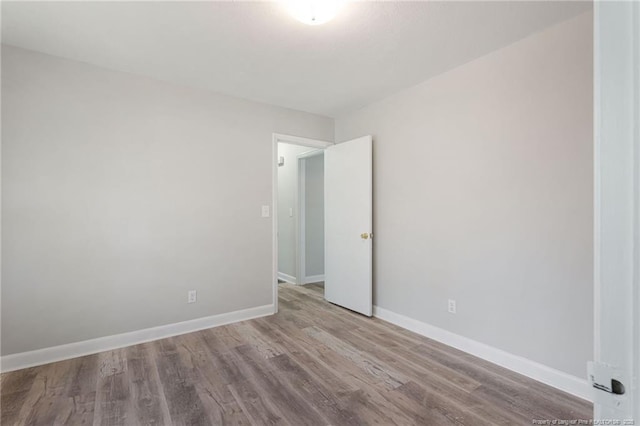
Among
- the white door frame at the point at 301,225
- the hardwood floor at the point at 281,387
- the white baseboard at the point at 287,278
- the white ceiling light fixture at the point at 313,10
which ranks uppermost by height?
the white ceiling light fixture at the point at 313,10

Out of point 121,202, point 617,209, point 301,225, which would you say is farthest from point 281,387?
point 301,225

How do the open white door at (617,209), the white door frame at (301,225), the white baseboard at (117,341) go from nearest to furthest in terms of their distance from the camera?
the open white door at (617,209)
the white baseboard at (117,341)
the white door frame at (301,225)

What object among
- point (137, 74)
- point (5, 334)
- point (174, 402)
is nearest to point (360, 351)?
point (174, 402)

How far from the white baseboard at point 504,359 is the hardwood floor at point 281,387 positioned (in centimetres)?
6

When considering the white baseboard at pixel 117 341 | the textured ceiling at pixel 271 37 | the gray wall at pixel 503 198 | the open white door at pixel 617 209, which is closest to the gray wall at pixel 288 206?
the white baseboard at pixel 117 341

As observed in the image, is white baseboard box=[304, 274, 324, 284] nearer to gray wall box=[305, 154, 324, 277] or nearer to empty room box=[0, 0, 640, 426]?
gray wall box=[305, 154, 324, 277]

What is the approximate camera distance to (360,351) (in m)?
2.64

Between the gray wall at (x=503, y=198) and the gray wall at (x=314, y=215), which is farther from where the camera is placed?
the gray wall at (x=314, y=215)

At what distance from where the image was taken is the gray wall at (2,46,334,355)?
7.75 ft

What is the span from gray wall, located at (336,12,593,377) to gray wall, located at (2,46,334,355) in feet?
5.33

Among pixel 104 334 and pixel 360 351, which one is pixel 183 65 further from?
pixel 360 351

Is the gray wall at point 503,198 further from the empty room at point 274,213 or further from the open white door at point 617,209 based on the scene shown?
the open white door at point 617,209

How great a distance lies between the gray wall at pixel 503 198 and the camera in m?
2.01

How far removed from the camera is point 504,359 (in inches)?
93.2
